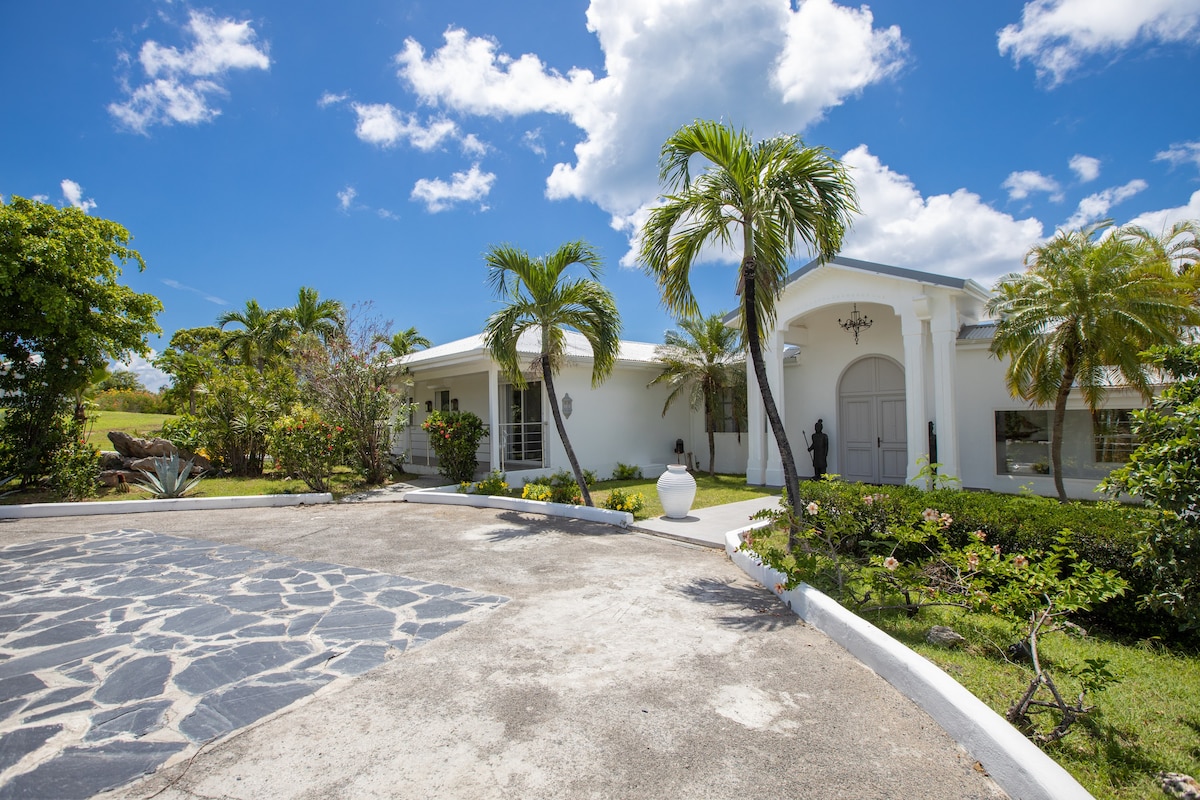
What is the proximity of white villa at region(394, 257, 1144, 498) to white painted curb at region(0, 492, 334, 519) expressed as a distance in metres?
4.31

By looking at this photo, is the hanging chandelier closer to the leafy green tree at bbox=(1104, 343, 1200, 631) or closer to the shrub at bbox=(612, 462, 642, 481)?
the shrub at bbox=(612, 462, 642, 481)

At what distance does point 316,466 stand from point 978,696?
12.4 meters

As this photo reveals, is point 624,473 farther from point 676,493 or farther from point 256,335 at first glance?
point 256,335

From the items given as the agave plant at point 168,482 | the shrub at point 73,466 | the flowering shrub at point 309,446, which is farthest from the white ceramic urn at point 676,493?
the shrub at point 73,466

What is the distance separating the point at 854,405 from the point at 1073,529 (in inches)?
356

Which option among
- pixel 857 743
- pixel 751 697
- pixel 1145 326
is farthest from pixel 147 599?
pixel 1145 326

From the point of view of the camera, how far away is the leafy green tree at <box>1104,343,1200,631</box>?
306cm

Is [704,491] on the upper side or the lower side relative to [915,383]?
lower

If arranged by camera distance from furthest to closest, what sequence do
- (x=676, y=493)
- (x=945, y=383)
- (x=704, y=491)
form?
(x=704, y=491) → (x=945, y=383) → (x=676, y=493)

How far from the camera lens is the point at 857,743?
3.20 meters

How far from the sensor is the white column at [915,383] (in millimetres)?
11398

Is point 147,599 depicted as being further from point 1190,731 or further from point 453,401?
point 453,401

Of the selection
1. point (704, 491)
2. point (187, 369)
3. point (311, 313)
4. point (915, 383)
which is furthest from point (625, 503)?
point (311, 313)

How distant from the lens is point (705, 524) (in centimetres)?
931
